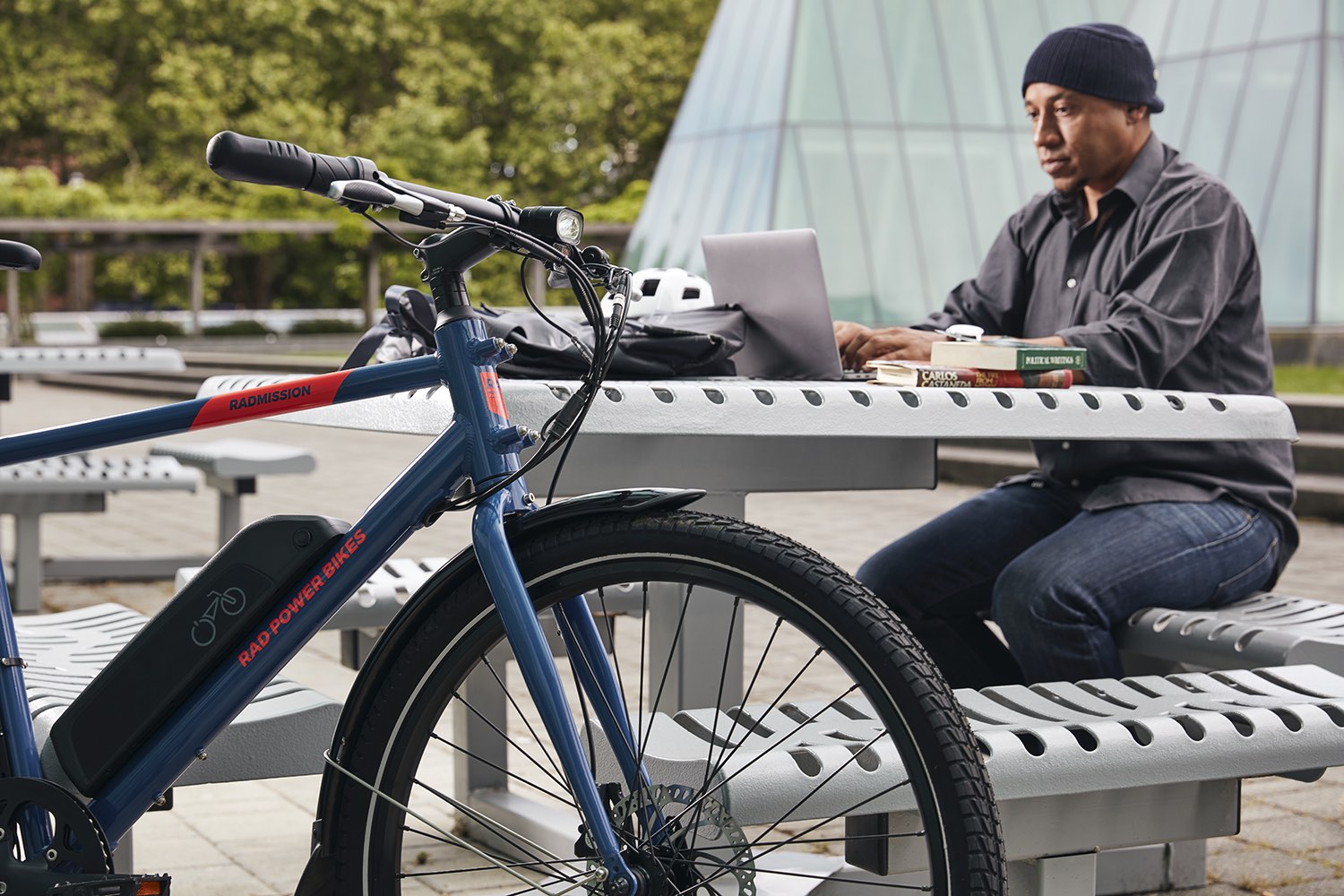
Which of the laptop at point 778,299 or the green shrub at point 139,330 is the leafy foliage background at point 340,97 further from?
the laptop at point 778,299

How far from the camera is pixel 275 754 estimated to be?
245 centimetres

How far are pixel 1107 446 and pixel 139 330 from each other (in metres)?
38.5

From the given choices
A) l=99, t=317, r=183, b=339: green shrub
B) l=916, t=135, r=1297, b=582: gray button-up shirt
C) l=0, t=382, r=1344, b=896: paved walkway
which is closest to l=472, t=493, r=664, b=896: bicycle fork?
l=916, t=135, r=1297, b=582: gray button-up shirt

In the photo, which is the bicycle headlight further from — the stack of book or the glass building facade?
the glass building facade

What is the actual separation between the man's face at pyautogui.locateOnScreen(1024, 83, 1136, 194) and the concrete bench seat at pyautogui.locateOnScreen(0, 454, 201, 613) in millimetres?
4487

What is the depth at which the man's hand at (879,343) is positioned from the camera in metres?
3.33

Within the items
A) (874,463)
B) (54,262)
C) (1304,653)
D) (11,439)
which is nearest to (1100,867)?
(1304,653)

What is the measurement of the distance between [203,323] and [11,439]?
41.9 m

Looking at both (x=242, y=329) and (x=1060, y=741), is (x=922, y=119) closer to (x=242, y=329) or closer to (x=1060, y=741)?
(x=1060, y=741)

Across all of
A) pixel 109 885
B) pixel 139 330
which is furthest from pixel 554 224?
pixel 139 330

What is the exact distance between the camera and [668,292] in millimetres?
3434

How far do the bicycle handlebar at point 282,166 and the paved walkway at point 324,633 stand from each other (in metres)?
1.81

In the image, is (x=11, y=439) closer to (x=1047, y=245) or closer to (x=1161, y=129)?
(x=1047, y=245)

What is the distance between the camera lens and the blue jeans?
3080 mm
